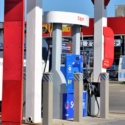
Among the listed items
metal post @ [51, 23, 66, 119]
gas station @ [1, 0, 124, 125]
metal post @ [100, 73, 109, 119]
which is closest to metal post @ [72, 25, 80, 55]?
gas station @ [1, 0, 124, 125]

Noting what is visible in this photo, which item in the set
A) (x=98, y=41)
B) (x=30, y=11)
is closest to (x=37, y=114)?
(x=30, y=11)

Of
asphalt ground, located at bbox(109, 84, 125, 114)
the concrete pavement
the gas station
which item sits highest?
the gas station

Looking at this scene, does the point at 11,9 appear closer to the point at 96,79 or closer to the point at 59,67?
the point at 59,67

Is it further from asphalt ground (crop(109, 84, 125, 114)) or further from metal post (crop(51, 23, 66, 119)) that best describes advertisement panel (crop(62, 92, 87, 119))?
asphalt ground (crop(109, 84, 125, 114))

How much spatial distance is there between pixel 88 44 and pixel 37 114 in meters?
29.2

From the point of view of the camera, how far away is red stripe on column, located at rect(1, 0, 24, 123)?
6.54 m

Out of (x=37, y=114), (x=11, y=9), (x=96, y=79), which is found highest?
(x=11, y=9)

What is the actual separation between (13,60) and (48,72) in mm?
1123

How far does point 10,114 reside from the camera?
663cm

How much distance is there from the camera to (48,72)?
740 cm

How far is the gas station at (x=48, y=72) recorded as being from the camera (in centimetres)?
657

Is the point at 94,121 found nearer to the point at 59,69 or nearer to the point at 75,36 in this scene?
the point at 59,69

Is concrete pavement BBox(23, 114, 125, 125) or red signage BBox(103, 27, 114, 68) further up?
red signage BBox(103, 27, 114, 68)

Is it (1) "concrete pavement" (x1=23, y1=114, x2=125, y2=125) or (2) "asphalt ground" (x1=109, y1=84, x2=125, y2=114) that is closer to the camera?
(1) "concrete pavement" (x1=23, y1=114, x2=125, y2=125)
